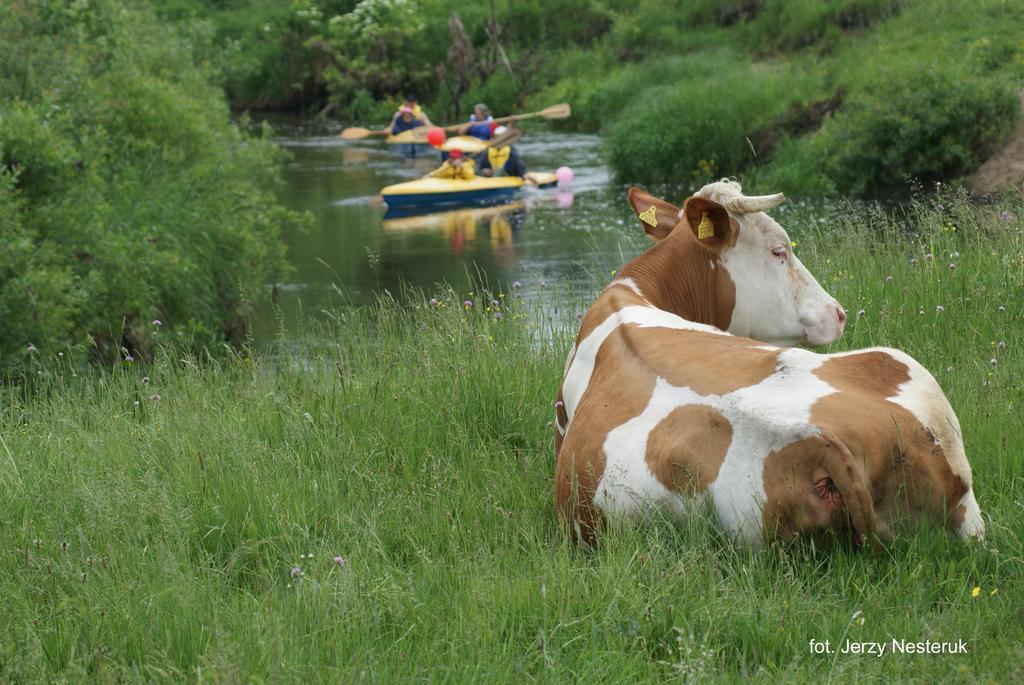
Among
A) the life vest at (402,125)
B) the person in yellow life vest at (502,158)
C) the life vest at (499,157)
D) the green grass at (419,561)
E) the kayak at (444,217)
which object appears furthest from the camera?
the life vest at (402,125)

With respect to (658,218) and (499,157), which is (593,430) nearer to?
(658,218)

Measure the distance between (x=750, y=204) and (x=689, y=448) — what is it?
1522 millimetres

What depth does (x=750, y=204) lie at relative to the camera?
454cm

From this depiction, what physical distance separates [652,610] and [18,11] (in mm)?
10613

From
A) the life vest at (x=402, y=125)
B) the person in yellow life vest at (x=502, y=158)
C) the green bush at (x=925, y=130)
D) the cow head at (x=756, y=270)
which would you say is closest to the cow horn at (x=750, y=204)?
the cow head at (x=756, y=270)

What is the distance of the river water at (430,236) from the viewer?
13.9 metres

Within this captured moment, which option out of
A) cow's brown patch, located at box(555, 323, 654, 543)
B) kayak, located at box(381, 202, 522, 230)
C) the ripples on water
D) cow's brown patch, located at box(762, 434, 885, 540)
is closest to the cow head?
cow's brown patch, located at box(555, 323, 654, 543)

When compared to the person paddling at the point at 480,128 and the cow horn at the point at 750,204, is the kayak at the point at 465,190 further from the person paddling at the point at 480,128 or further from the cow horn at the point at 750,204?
the cow horn at the point at 750,204

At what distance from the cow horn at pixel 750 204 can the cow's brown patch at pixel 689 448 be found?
4.33ft

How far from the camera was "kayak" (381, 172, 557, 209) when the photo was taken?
2081cm

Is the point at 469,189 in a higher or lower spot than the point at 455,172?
lower

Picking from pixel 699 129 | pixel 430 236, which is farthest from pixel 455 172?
pixel 699 129

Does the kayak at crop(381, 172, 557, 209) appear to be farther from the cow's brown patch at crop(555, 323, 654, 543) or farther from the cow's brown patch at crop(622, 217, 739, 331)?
the cow's brown patch at crop(555, 323, 654, 543)

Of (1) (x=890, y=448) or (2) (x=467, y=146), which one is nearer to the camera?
(1) (x=890, y=448)
